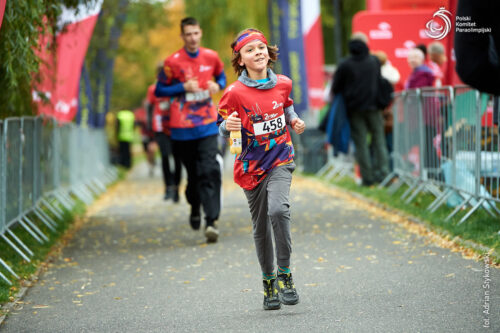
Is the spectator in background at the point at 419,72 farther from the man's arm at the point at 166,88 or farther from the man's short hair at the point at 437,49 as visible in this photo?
the man's arm at the point at 166,88

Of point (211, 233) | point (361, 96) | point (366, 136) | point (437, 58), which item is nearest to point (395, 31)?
point (361, 96)

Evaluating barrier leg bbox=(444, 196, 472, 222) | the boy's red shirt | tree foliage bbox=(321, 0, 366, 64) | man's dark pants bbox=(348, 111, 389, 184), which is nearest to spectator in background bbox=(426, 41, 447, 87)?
man's dark pants bbox=(348, 111, 389, 184)

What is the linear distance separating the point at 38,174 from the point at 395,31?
7.61 m

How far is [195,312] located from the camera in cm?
621

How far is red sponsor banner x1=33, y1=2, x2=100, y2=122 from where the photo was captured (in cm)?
1078

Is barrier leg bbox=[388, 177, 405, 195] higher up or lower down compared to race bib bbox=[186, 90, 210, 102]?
lower down

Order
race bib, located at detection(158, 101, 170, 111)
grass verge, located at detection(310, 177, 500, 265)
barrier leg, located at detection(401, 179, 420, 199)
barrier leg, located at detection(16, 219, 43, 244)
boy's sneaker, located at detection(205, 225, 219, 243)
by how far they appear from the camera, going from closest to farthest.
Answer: grass verge, located at detection(310, 177, 500, 265), boy's sneaker, located at detection(205, 225, 219, 243), barrier leg, located at detection(16, 219, 43, 244), race bib, located at detection(158, 101, 170, 111), barrier leg, located at detection(401, 179, 420, 199)

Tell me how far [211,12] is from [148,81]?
36.5 ft

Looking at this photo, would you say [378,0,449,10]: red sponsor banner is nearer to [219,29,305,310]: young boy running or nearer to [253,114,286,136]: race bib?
[219,29,305,310]: young boy running

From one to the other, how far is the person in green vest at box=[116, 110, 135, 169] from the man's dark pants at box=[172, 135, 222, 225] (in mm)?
17660

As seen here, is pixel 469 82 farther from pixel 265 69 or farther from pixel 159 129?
pixel 159 129

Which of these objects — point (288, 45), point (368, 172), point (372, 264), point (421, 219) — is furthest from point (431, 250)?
point (288, 45)

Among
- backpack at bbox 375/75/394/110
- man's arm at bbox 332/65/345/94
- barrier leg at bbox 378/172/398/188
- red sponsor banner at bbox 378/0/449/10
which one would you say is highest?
red sponsor banner at bbox 378/0/449/10

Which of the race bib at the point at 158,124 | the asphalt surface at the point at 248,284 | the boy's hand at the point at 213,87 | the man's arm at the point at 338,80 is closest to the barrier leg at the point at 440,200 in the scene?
the asphalt surface at the point at 248,284
